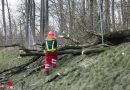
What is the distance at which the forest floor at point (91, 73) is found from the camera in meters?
10.2

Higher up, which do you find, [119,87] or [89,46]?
[89,46]

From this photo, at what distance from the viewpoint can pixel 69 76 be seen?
477 inches

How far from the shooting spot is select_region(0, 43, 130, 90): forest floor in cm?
1016

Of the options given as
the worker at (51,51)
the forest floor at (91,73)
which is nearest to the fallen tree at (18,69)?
the forest floor at (91,73)

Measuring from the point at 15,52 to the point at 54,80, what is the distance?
10204mm

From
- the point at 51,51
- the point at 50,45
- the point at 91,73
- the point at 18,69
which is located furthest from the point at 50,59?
the point at 91,73

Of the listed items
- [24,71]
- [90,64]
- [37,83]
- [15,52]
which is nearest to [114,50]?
[90,64]

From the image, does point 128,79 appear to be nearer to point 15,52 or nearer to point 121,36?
point 121,36

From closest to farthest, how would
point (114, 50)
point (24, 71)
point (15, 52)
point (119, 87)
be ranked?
1. point (119, 87)
2. point (114, 50)
3. point (24, 71)
4. point (15, 52)

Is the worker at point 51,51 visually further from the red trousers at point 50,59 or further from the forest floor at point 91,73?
the forest floor at point 91,73

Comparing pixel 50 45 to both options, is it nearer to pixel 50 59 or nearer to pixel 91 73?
pixel 50 59

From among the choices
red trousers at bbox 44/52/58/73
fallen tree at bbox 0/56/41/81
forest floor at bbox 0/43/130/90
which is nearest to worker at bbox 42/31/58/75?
red trousers at bbox 44/52/58/73

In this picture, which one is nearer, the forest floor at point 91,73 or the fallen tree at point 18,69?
the forest floor at point 91,73

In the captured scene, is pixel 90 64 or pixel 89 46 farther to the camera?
pixel 89 46
